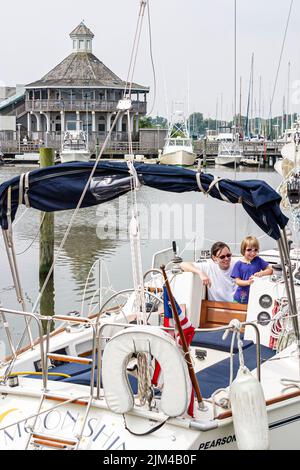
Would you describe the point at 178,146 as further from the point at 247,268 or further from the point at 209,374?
the point at 209,374

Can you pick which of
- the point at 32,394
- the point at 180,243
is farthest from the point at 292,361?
the point at 180,243

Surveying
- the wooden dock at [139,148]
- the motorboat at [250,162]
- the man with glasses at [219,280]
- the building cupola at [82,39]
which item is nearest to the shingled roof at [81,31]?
the building cupola at [82,39]

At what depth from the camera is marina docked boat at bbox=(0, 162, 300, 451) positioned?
582 cm

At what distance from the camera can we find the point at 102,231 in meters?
26.5

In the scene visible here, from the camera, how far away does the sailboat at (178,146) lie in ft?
177

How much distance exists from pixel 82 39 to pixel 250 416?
72.9 metres

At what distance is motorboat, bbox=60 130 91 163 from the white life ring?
51.6 meters

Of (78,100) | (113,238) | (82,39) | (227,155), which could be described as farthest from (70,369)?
(82,39)

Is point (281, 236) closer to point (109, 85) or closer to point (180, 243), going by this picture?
point (180, 243)

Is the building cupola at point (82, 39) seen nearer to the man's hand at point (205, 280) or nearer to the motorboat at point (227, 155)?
the motorboat at point (227, 155)

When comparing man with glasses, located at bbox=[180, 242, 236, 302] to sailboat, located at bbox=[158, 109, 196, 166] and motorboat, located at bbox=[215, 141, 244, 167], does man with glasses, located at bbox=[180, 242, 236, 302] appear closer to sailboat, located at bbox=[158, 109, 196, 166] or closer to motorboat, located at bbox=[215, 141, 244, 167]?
sailboat, located at bbox=[158, 109, 196, 166]

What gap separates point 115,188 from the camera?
6938mm

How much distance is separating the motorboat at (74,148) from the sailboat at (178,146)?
6.48 meters
